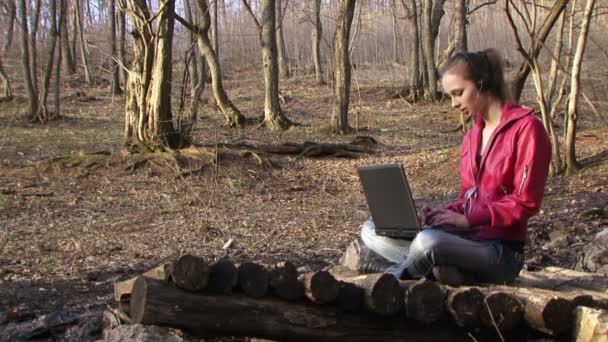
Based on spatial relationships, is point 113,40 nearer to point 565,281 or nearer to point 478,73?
point 478,73

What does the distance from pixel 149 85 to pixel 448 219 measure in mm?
9693

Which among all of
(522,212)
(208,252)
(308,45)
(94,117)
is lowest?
(208,252)

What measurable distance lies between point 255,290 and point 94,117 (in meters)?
19.3

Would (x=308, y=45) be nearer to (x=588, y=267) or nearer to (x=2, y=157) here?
(x=2, y=157)

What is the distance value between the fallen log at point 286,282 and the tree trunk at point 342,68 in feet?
46.1

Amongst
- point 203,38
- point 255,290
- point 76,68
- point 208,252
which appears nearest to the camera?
point 255,290

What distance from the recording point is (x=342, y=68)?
58.1ft

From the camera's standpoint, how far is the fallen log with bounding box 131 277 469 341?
11.8 feet

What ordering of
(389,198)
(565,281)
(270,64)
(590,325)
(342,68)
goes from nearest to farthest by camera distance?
(590,325)
(389,198)
(565,281)
(342,68)
(270,64)

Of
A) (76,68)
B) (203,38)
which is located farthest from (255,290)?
(76,68)

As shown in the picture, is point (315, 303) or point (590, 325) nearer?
point (590, 325)

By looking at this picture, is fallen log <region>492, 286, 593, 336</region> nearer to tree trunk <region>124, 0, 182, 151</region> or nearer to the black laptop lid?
the black laptop lid

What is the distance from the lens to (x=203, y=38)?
18.3 metres

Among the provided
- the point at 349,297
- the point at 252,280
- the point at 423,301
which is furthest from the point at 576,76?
the point at 252,280
